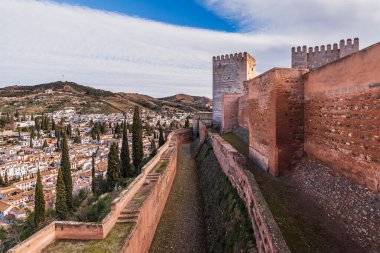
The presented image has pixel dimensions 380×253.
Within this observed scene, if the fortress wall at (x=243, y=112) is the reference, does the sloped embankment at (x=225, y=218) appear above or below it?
below

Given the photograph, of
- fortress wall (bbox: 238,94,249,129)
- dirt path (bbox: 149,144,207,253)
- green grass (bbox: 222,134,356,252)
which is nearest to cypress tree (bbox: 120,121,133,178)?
dirt path (bbox: 149,144,207,253)

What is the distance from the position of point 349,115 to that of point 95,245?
23.8 ft

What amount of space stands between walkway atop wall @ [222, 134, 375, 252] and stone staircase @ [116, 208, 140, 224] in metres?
4.09

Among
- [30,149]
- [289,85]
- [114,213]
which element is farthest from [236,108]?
[30,149]

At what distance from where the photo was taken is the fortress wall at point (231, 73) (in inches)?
803

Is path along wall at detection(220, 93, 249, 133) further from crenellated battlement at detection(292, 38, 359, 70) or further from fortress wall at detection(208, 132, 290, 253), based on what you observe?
fortress wall at detection(208, 132, 290, 253)

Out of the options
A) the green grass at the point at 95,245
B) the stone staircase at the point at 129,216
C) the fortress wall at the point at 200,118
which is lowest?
the green grass at the point at 95,245

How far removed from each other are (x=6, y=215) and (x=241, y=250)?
38802 mm

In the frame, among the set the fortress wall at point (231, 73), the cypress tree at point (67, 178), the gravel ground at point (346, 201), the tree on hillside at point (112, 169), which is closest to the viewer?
the gravel ground at point (346, 201)

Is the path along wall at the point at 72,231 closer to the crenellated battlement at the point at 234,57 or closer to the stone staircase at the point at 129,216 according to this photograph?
the stone staircase at the point at 129,216

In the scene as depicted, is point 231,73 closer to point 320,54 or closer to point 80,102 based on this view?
point 320,54

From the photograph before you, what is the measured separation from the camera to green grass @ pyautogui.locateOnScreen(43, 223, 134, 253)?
7.08 m

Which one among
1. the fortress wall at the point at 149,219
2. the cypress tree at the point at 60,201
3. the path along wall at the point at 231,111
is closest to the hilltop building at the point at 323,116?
the fortress wall at the point at 149,219

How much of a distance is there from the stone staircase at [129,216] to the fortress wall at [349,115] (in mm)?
5746
